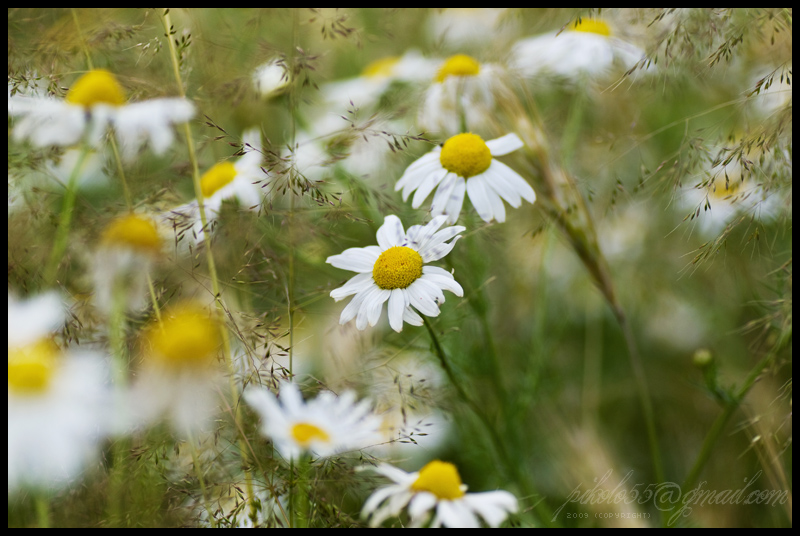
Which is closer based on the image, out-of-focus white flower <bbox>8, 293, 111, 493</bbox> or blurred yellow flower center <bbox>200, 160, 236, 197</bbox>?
out-of-focus white flower <bbox>8, 293, 111, 493</bbox>

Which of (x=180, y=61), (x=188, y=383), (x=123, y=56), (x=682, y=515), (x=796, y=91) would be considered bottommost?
(x=682, y=515)

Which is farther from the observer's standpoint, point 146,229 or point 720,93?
point 720,93

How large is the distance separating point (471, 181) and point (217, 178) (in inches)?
24.3

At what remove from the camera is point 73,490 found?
0.93 metres

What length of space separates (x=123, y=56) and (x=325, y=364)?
91 centimetres

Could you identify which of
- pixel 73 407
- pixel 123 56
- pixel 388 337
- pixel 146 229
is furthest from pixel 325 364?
pixel 123 56

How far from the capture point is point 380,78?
195 cm

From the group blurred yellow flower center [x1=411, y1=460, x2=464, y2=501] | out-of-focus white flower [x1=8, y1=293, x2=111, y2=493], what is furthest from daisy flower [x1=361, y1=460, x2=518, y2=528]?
out-of-focus white flower [x1=8, y1=293, x2=111, y2=493]

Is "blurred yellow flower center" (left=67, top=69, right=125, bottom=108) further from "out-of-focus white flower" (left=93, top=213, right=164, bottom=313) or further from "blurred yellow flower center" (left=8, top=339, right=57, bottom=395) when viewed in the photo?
"blurred yellow flower center" (left=8, top=339, right=57, bottom=395)

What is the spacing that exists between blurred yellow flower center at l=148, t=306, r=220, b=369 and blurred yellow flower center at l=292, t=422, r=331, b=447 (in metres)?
0.19

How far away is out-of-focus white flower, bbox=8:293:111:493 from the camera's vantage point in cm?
85

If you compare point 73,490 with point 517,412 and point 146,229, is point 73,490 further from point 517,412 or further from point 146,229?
point 517,412

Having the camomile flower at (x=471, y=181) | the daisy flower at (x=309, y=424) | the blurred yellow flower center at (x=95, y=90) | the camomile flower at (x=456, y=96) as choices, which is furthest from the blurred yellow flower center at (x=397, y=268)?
the blurred yellow flower center at (x=95, y=90)

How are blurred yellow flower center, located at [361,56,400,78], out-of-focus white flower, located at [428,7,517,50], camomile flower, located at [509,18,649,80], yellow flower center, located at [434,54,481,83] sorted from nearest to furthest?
yellow flower center, located at [434,54,481,83] → camomile flower, located at [509,18,649,80] → blurred yellow flower center, located at [361,56,400,78] → out-of-focus white flower, located at [428,7,517,50]
